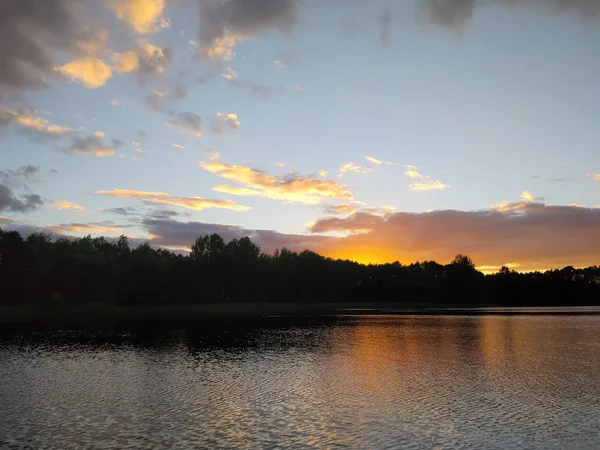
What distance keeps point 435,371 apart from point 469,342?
2749 cm

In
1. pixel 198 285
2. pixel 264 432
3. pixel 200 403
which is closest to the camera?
pixel 264 432

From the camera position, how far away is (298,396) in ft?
104

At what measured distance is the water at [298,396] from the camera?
22359 millimetres

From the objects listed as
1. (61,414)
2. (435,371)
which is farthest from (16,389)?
(435,371)

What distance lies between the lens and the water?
73.4 ft

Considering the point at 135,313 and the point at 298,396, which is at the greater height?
the point at 298,396

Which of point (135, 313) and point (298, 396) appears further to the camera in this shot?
point (135, 313)

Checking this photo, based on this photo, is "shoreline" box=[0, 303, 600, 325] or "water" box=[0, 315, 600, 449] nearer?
"water" box=[0, 315, 600, 449]

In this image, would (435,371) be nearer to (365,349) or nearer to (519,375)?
(519,375)

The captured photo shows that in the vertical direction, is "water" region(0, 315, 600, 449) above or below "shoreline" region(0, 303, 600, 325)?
above

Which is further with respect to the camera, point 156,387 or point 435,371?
point 435,371

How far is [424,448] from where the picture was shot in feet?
67.5

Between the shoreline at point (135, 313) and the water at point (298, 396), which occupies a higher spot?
the water at point (298, 396)

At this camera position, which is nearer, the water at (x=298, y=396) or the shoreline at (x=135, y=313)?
the water at (x=298, y=396)
